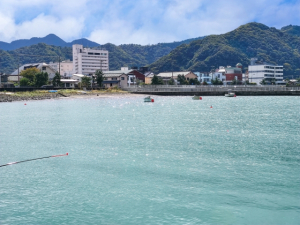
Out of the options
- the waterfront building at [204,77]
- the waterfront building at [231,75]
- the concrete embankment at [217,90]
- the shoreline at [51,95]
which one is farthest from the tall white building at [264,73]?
the shoreline at [51,95]

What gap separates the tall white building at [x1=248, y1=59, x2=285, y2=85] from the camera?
18262cm

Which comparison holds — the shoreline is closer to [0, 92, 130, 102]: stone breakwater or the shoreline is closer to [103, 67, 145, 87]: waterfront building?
[0, 92, 130, 102]: stone breakwater

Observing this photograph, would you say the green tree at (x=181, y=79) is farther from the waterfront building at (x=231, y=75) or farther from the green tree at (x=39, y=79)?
the green tree at (x=39, y=79)

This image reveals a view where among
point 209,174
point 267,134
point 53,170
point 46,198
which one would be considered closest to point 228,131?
point 267,134

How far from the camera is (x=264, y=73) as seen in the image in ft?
598

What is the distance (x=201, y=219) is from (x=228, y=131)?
73.4 feet

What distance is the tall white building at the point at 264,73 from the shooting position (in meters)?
183

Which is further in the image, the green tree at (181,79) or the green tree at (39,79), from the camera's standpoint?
the green tree at (181,79)

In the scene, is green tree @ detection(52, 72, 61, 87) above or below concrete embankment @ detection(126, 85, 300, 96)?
above

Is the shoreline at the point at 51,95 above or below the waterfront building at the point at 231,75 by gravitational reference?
below

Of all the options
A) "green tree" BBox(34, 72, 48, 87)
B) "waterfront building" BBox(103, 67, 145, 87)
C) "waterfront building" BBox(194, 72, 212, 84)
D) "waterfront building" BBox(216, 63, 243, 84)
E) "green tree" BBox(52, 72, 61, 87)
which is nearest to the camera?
"green tree" BBox(34, 72, 48, 87)

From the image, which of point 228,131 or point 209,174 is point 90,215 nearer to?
point 209,174

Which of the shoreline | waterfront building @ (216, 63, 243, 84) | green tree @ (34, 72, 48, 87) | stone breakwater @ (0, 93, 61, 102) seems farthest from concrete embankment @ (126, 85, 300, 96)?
waterfront building @ (216, 63, 243, 84)

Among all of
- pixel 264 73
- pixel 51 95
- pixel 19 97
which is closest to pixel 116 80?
pixel 51 95
